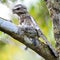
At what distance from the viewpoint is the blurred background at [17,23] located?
362cm

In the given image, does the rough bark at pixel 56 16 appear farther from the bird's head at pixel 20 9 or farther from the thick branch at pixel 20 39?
the bird's head at pixel 20 9

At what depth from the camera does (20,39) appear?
1973 mm

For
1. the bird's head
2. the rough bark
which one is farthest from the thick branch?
the bird's head

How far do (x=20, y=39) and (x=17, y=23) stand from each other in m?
1.63

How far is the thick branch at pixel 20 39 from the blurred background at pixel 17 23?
31.9 inches

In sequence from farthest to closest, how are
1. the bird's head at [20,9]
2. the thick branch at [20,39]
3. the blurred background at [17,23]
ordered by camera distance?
1. the blurred background at [17,23]
2. the bird's head at [20,9]
3. the thick branch at [20,39]

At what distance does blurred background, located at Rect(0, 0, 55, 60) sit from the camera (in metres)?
3.62

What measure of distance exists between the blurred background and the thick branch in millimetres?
809

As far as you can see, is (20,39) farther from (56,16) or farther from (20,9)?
(20,9)

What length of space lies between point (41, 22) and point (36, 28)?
1534mm

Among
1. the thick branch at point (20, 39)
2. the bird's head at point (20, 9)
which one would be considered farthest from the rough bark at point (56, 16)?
the bird's head at point (20, 9)

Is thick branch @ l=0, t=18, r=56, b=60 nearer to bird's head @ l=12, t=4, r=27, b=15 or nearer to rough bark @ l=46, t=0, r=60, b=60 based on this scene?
rough bark @ l=46, t=0, r=60, b=60

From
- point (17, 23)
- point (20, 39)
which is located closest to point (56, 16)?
point (20, 39)

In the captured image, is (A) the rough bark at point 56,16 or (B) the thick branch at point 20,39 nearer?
(B) the thick branch at point 20,39
